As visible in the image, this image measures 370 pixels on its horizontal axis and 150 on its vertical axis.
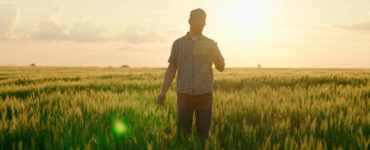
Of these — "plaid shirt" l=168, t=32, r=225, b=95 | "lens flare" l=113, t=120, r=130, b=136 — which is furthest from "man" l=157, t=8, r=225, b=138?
"lens flare" l=113, t=120, r=130, b=136

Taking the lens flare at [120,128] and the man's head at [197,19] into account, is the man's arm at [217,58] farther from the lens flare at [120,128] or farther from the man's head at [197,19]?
the lens flare at [120,128]

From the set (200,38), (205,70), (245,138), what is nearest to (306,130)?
(245,138)

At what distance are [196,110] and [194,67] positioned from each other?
21.4 inches

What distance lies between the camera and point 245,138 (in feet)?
9.57

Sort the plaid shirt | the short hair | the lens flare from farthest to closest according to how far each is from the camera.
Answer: the lens flare → the plaid shirt → the short hair

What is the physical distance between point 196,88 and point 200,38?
0.58 m

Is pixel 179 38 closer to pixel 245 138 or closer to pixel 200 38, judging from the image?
pixel 200 38

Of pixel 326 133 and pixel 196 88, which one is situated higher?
pixel 196 88

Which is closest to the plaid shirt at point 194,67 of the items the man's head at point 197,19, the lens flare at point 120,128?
the man's head at point 197,19

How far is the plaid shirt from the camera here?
2945mm

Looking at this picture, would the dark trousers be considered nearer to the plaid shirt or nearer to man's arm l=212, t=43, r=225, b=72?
the plaid shirt

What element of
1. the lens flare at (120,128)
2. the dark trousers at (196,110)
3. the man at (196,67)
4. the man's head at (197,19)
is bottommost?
the lens flare at (120,128)

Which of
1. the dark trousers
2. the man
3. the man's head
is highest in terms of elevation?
the man's head

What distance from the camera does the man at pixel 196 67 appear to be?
2926mm
